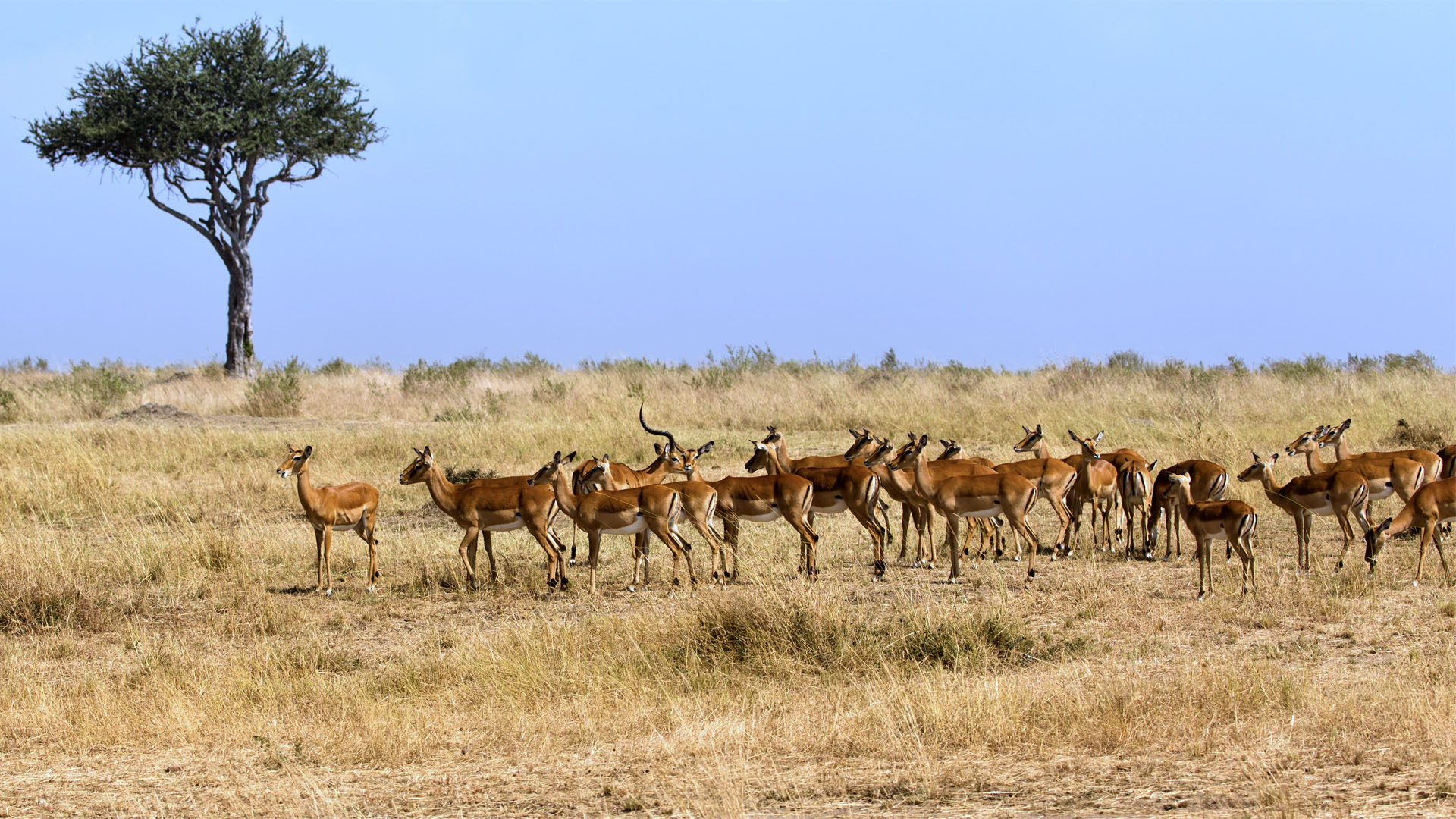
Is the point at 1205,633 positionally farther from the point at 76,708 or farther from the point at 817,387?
the point at 817,387

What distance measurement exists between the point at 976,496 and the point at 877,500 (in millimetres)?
1012

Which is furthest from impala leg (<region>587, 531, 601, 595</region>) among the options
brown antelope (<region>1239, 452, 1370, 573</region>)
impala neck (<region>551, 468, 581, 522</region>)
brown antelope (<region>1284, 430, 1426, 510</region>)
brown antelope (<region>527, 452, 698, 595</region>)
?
brown antelope (<region>1284, 430, 1426, 510</region>)

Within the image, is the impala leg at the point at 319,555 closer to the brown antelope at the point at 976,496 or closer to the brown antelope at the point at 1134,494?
the brown antelope at the point at 976,496

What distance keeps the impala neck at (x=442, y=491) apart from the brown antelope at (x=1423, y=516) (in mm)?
8016

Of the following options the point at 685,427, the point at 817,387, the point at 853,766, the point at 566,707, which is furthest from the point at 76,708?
the point at 817,387

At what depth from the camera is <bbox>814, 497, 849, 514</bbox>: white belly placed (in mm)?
12281

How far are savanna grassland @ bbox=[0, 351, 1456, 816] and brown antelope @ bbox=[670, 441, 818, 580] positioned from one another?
0.38 metres

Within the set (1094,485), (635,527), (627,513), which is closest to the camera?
(627,513)

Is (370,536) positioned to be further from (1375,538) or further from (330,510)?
(1375,538)

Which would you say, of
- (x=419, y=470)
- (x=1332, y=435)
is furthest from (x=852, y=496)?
(x=1332, y=435)

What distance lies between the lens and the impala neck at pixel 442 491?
39.9ft

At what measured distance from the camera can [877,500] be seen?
12.4 m

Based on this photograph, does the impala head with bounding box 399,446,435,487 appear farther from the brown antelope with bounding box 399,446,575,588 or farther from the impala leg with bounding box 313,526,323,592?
the impala leg with bounding box 313,526,323,592

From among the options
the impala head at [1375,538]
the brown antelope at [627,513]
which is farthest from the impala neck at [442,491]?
the impala head at [1375,538]
